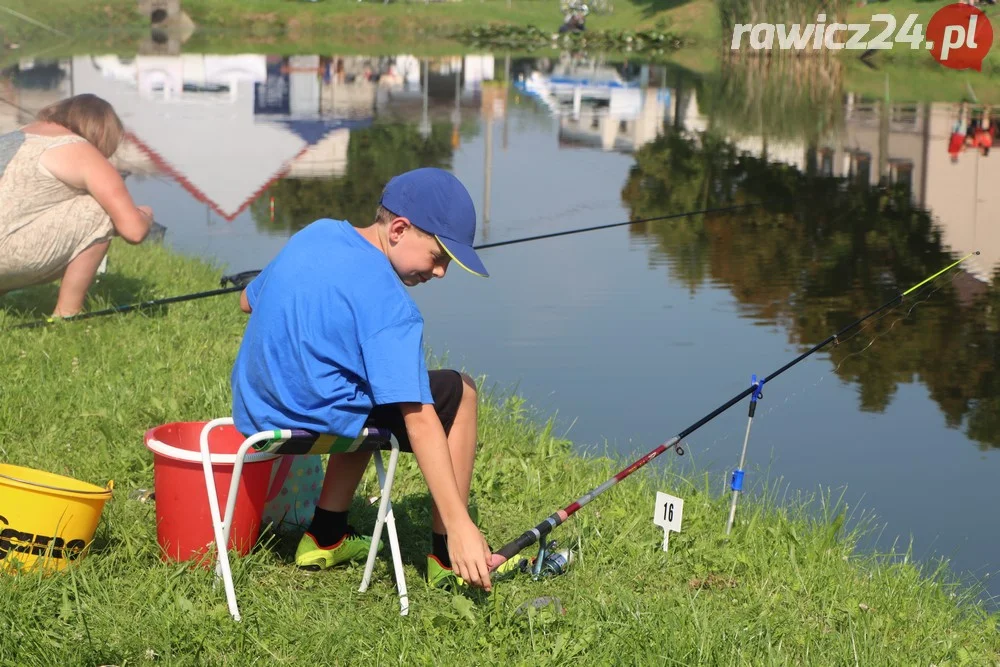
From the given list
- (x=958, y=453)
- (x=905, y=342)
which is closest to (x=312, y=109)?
(x=905, y=342)

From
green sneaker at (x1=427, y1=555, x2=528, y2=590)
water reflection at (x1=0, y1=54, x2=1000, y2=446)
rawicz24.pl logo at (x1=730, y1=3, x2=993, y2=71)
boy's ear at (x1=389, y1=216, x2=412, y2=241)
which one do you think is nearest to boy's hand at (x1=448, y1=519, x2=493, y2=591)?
green sneaker at (x1=427, y1=555, x2=528, y2=590)

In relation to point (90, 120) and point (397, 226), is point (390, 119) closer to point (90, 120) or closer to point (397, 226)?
point (90, 120)

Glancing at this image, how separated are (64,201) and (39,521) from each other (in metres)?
2.90

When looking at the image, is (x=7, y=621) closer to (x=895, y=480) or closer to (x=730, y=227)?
(x=895, y=480)

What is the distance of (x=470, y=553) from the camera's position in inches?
126

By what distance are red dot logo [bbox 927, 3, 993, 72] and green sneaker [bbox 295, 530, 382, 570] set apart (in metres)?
28.7

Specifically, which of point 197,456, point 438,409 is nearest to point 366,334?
point 438,409

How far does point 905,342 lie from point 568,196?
5775 millimetres

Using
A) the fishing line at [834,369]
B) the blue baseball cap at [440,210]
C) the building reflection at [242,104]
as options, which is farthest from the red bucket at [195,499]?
the building reflection at [242,104]

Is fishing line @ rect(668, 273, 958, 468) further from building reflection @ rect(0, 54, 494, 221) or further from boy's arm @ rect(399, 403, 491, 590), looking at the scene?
building reflection @ rect(0, 54, 494, 221)

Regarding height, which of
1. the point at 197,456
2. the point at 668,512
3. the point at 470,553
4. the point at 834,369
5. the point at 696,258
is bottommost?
the point at 834,369

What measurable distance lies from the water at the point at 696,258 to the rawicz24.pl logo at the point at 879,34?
469 inches

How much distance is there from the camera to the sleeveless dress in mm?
5875

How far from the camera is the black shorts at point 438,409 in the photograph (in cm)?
341
